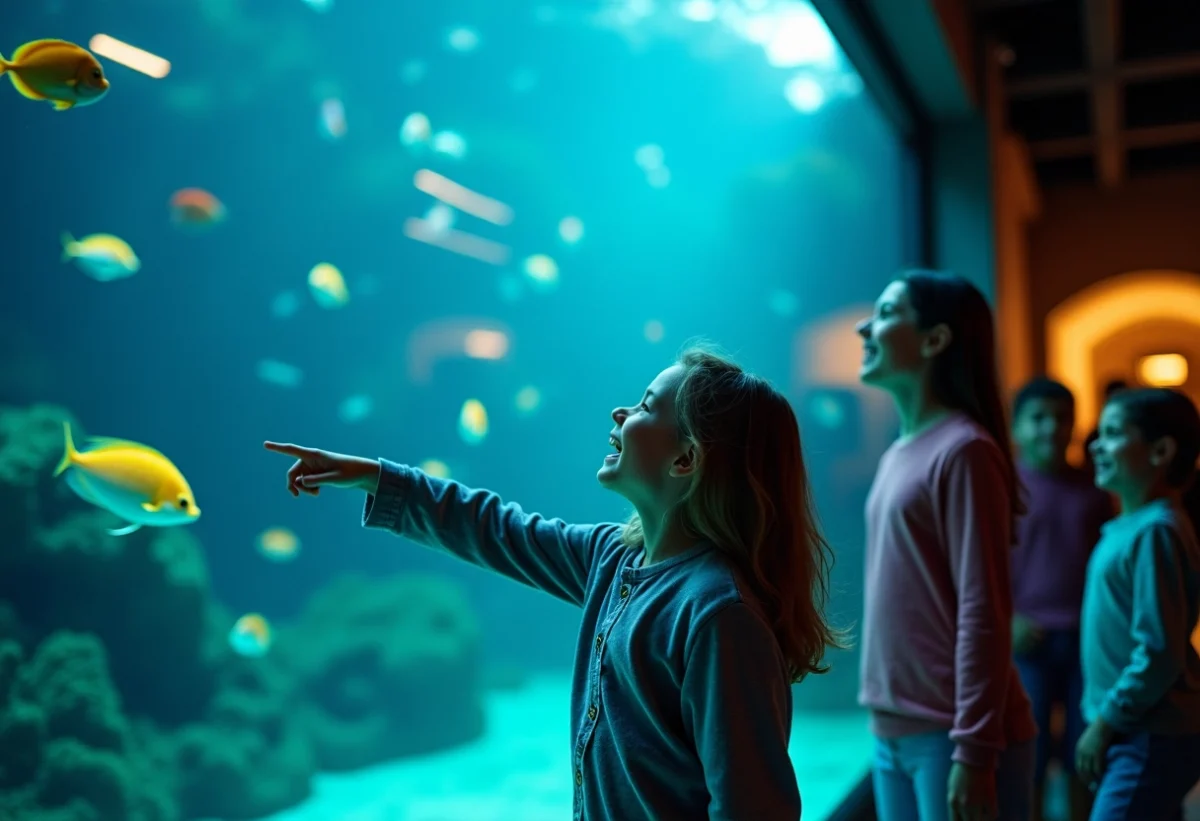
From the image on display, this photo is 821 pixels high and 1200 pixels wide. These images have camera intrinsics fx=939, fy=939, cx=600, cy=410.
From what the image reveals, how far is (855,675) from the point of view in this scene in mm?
7414

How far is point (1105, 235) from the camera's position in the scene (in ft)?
28.1

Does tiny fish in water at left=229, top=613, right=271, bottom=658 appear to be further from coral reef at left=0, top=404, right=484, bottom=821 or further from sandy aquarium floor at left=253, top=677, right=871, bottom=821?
sandy aquarium floor at left=253, top=677, right=871, bottom=821

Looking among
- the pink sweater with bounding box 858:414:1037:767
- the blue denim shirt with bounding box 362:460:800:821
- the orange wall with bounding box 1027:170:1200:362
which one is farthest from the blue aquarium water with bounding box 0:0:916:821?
the orange wall with bounding box 1027:170:1200:362

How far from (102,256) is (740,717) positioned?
2.08 m

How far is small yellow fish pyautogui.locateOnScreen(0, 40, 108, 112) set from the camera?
4.74 ft

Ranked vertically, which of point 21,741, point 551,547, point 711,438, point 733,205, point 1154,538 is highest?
point 733,205

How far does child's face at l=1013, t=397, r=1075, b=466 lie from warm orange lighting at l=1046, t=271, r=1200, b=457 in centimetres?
404

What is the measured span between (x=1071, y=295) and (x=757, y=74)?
6452 millimetres

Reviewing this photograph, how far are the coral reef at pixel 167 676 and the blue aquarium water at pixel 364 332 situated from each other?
0.8 inches

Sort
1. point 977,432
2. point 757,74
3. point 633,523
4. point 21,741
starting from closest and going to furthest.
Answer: point 633,523 → point 977,432 → point 21,741 → point 757,74

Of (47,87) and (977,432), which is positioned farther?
(977,432)

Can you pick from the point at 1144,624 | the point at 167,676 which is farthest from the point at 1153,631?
the point at 167,676

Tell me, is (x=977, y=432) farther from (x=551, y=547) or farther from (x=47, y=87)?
(x=47, y=87)

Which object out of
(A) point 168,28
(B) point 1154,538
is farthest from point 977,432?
(A) point 168,28
